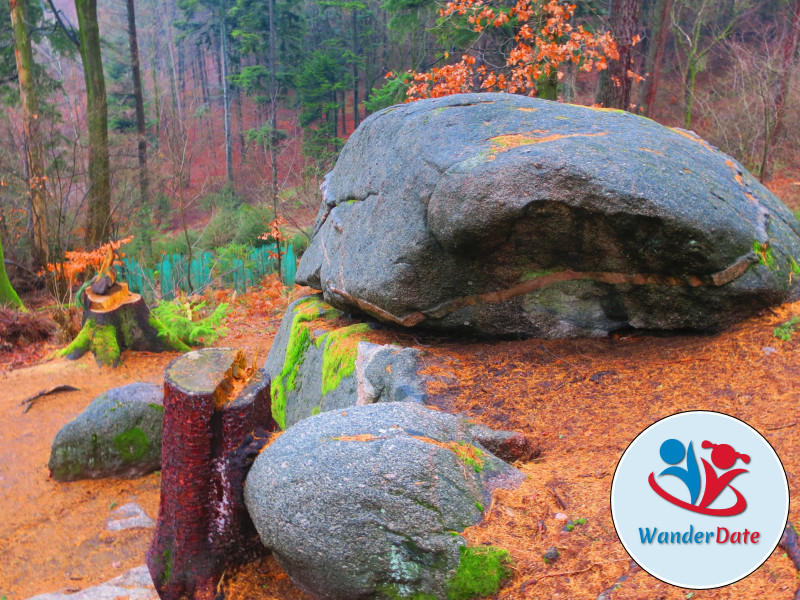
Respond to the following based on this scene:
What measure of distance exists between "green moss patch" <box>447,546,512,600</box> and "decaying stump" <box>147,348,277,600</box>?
1.13 meters

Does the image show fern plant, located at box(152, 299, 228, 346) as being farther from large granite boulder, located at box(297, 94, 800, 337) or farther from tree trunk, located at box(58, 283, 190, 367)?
large granite boulder, located at box(297, 94, 800, 337)

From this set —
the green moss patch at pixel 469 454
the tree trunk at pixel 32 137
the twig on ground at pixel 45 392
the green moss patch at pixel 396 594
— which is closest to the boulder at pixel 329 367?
the green moss patch at pixel 469 454

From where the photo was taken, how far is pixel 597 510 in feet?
8.46

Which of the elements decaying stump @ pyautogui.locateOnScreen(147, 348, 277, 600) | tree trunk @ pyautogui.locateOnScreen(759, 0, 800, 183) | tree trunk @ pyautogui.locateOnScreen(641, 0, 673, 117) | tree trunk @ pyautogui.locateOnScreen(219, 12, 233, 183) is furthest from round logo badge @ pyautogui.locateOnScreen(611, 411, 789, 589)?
tree trunk @ pyautogui.locateOnScreen(219, 12, 233, 183)

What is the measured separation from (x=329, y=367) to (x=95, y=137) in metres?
11.7

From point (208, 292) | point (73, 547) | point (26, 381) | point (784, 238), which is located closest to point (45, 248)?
point (208, 292)

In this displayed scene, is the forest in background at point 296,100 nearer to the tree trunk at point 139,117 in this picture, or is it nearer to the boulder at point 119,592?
the tree trunk at point 139,117

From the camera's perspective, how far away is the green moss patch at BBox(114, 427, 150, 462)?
568cm

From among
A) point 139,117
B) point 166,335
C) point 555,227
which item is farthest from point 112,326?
point 139,117

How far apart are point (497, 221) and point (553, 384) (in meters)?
1.14

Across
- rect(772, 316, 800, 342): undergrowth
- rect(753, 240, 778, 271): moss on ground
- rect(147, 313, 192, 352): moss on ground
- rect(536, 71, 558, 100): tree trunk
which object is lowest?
rect(147, 313, 192, 352): moss on ground

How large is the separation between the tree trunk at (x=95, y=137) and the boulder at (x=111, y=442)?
350 inches

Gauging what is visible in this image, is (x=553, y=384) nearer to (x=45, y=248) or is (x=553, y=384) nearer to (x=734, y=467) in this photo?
(x=734, y=467)

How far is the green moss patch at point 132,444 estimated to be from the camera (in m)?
5.68
